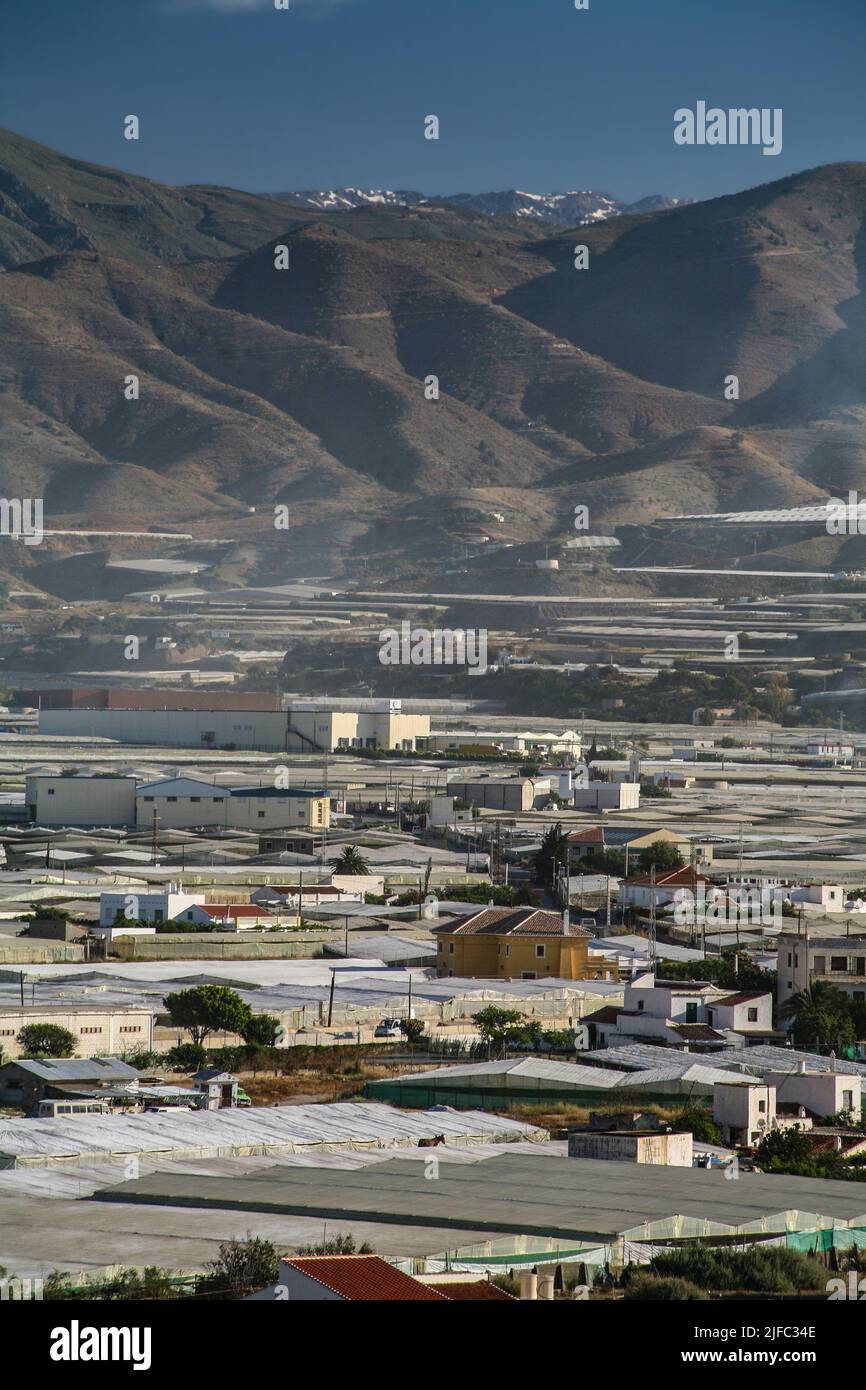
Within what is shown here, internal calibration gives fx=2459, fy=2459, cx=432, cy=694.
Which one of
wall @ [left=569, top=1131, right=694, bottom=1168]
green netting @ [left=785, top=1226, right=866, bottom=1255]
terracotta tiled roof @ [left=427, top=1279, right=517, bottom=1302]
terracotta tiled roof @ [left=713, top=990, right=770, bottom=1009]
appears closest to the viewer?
terracotta tiled roof @ [left=427, top=1279, right=517, bottom=1302]

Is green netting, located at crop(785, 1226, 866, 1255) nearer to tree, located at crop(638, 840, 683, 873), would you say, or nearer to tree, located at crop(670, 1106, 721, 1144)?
tree, located at crop(670, 1106, 721, 1144)

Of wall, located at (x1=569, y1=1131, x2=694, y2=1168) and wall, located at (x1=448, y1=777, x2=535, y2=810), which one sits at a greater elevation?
wall, located at (x1=448, y1=777, x2=535, y2=810)

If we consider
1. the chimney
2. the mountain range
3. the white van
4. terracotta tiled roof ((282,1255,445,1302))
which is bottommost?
the white van

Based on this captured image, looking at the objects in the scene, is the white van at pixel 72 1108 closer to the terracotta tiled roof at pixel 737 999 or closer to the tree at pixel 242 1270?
the tree at pixel 242 1270

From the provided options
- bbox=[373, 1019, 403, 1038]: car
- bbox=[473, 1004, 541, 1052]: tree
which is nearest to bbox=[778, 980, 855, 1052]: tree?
bbox=[473, 1004, 541, 1052]: tree

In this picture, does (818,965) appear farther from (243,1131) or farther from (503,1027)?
(243,1131)

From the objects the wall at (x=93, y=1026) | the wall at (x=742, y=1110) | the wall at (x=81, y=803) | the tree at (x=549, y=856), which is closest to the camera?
the wall at (x=742, y=1110)

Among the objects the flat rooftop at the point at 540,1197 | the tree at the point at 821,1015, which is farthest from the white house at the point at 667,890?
the flat rooftop at the point at 540,1197
